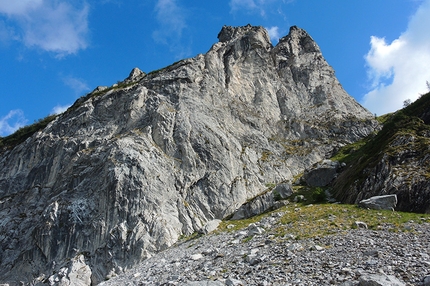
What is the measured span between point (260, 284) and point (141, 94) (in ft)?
152

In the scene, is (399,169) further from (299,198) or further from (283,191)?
(283,191)

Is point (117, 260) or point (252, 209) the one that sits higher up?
point (252, 209)

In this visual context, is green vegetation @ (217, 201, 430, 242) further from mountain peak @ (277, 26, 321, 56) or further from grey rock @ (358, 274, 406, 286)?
mountain peak @ (277, 26, 321, 56)

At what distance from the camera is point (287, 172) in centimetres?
5447

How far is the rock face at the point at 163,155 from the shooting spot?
129 ft

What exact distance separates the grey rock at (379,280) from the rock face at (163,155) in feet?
82.8

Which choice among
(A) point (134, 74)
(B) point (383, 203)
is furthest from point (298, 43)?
(B) point (383, 203)

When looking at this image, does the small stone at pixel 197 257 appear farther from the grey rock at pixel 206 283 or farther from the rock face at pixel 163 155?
the rock face at pixel 163 155

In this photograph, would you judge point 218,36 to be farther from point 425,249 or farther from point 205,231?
point 425,249

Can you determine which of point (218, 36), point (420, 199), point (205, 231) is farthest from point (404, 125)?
point (218, 36)

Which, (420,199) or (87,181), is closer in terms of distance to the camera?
(420,199)

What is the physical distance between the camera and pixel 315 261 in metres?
17.8

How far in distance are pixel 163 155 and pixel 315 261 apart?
32963 millimetres

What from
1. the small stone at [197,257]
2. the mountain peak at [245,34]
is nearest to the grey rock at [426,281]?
the small stone at [197,257]
